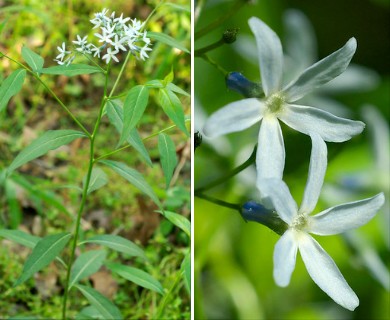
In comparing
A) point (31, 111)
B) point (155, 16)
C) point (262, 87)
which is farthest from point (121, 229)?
point (262, 87)

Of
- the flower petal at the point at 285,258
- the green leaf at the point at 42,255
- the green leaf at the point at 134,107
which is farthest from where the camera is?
the green leaf at the point at 42,255

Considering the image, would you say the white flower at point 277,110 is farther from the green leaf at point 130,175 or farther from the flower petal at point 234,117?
the green leaf at point 130,175

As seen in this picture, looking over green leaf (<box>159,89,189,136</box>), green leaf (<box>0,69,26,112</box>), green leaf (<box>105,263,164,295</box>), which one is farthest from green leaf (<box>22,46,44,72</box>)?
green leaf (<box>105,263,164,295</box>)

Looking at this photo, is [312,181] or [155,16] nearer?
[312,181]

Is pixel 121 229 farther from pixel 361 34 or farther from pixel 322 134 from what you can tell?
pixel 322 134

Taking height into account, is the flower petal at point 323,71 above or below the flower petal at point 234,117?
above

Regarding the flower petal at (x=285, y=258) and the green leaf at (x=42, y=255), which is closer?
the flower petal at (x=285, y=258)

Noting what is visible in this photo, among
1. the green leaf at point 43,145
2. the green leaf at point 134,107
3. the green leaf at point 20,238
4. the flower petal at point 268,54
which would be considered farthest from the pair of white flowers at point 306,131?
the green leaf at point 20,238
